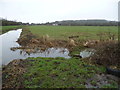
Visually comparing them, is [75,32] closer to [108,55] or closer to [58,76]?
[108,55]

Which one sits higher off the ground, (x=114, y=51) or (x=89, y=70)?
(x=114, y=51)

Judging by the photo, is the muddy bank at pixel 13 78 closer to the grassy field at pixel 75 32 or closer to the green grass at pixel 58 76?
the green grass at pixel 58 76

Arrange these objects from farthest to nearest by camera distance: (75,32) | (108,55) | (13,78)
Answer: (75,32) < (108,55) < (13,78)

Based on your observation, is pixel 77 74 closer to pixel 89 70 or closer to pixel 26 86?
pixel 89 70

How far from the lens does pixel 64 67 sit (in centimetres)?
820

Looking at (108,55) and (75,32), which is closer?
(108,55)

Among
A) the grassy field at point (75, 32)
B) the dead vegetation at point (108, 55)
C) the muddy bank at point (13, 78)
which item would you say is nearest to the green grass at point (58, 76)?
the muddy bank at point (13, 78)

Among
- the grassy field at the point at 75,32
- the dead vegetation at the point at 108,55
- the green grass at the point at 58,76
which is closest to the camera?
the green grass at the point at 58,76

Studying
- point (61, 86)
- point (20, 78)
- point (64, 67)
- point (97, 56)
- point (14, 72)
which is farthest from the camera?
point (97, 56)

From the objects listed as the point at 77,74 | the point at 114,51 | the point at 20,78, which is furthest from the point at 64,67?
the point at 114,51

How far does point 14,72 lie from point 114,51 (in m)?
5.97

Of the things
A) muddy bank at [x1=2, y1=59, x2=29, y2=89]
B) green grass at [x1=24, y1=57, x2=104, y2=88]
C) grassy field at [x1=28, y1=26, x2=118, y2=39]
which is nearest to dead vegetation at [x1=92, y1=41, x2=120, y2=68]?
green grass at [x1=24, y1=57, x2=104, y2=88]

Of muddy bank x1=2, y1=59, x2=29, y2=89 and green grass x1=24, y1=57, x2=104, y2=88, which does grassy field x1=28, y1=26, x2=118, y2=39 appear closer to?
green grass x1=24, y1=57, x2=104, y2=88

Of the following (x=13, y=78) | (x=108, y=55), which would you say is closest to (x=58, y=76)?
(x=13, y=78)
